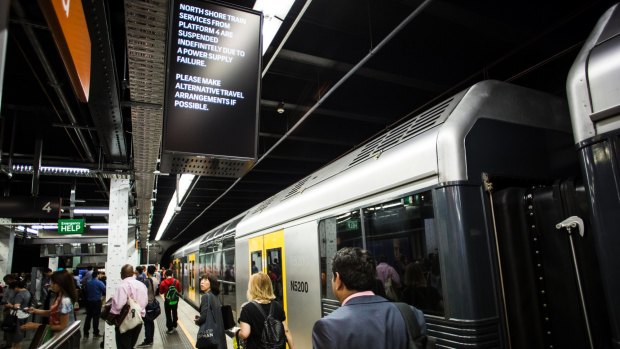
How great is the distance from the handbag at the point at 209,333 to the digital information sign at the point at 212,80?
1.93m

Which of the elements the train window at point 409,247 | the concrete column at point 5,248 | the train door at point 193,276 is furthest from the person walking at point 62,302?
the concrete column at point 5,248

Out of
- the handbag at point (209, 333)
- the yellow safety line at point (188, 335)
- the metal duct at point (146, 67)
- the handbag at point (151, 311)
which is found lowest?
the yellow safety line at point (188, 335)

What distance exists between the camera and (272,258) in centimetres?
526

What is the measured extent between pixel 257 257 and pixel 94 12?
4.15m

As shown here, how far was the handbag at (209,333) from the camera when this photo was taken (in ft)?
13.0

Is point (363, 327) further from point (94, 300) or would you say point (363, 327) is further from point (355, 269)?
point (94, 300)

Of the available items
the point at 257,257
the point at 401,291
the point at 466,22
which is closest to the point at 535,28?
the point at 466,22

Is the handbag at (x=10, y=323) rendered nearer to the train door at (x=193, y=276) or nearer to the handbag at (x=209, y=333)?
the handbag at (x=209, y=333)

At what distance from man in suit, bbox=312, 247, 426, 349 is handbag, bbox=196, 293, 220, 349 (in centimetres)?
277

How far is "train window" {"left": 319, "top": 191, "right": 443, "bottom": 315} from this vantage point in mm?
2480

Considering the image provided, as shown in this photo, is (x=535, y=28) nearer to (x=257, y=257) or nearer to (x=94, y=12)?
(x=94, y=12)

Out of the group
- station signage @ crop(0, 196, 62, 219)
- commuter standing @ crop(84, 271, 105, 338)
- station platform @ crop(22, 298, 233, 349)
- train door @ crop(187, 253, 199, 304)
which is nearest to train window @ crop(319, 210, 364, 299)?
station platform @ crop(22, 298, 233, 349)

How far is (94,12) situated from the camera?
2795 millimetres

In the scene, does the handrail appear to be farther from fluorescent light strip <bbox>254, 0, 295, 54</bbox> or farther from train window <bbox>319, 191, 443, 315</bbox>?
fluorescent light strip <bbox>254, 0, 295, 54</bbox>
